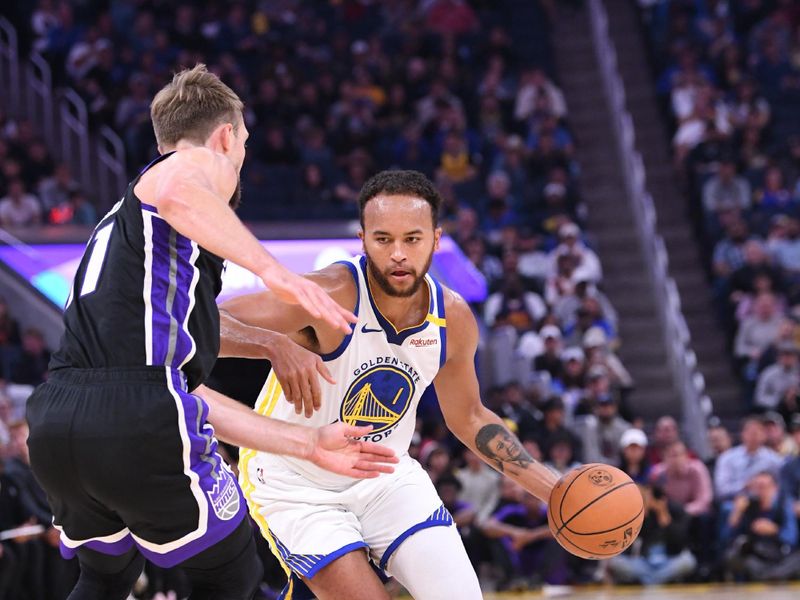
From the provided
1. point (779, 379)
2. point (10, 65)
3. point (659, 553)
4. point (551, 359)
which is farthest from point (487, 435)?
point (10, 65)

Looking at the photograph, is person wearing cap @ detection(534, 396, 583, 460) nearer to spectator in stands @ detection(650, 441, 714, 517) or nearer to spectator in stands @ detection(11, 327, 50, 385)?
spectator in stands @ detection(650, 441, 714, 517)

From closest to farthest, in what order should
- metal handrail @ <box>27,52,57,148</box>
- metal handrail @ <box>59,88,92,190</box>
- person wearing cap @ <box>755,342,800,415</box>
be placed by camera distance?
person wearing cap @ <box>755,342,800,415</box> < metal handrail @ <box>59,88,92,190</box> < metal handrail @ <box>27,52,57,148</box>

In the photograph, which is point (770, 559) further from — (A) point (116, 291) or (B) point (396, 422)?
(A) point (116, 291)

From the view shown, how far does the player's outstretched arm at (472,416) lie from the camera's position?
212 inches

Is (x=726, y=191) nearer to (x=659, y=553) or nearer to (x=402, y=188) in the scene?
(x=659, y=553)

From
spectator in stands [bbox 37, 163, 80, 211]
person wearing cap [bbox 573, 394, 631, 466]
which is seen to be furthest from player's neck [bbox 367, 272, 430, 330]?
spectator in stands [bbox 37, 163, 80, 211]

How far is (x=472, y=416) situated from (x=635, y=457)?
6715mm

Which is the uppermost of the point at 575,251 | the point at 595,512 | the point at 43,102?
the point at 43,102

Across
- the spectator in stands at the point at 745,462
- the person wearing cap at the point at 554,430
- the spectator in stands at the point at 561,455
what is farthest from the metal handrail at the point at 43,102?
the spectator in stands at the point at 745,462

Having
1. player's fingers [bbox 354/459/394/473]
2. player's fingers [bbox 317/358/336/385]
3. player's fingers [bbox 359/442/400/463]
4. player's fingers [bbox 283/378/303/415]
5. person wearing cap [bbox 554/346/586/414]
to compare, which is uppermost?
player's fingers [bbox 317/358/336/385]

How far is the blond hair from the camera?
419cm

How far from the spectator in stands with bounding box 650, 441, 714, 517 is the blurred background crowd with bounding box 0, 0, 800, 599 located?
0.09 feet

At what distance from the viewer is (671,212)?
1850 centimetres

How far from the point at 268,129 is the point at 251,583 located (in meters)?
13.1
